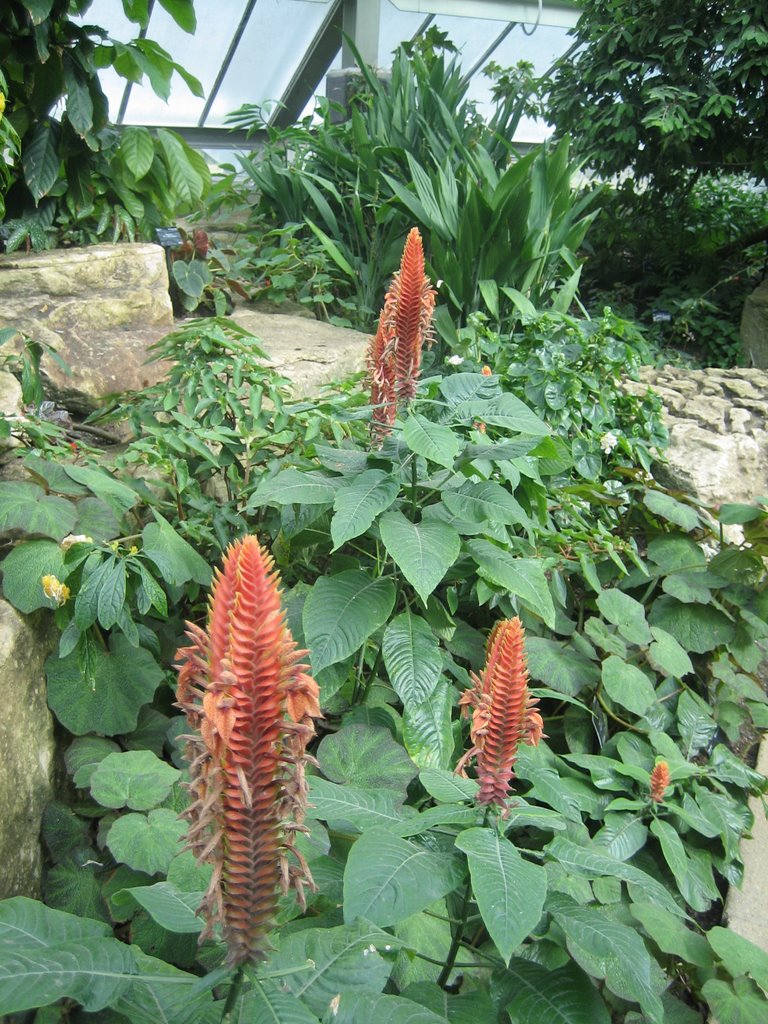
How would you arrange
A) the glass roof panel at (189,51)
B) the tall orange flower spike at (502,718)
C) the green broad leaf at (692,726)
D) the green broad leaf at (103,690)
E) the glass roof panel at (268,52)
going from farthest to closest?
the glass roof panel at (268,52), the glass roof panel at (189,51), the green broad leaf at (692,726), the green broad leaf at (103,690), the tall orange flower spike at (502,718)

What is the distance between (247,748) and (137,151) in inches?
143

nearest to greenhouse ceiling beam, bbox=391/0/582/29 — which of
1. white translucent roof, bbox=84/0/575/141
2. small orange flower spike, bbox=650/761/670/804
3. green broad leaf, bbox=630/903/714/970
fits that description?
white translucent roof, bbox=84/0/575/141

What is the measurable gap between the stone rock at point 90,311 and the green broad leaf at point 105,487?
1.05m

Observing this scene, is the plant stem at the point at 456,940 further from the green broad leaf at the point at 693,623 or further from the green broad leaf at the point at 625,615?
the green broad leaf at the point at 693,623

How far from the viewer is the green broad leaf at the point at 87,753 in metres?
1.83

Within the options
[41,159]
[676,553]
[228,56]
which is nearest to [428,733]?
[676,553]

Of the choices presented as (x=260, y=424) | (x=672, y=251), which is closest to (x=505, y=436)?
(x=260, y=424)

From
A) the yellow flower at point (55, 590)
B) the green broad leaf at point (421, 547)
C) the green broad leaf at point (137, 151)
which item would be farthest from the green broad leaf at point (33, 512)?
the green broad leaf at point (137, 151)

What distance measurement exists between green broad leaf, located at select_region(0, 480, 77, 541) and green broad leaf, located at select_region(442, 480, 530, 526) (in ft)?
2.92

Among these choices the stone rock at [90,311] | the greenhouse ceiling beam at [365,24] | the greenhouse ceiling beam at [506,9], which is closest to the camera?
the stone rock at [90,311]

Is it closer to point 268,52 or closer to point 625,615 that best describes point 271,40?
point 268,52

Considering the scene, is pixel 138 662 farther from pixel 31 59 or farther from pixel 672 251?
pixel 672 251

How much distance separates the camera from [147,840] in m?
1.51

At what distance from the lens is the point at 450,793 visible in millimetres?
1303
